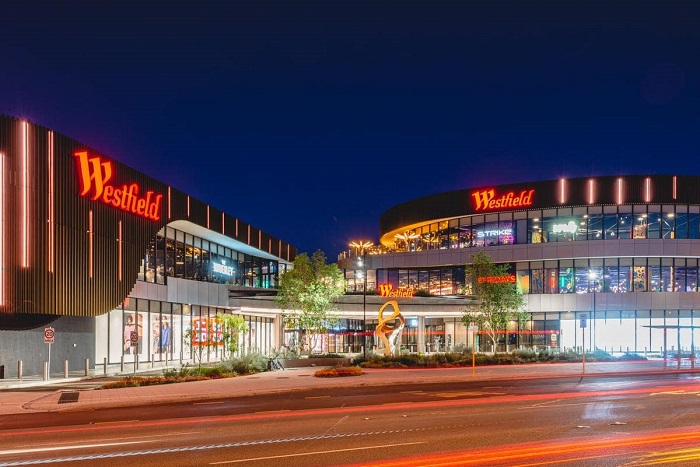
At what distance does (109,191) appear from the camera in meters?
40.6

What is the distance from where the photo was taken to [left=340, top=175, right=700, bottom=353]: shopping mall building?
6831 cm

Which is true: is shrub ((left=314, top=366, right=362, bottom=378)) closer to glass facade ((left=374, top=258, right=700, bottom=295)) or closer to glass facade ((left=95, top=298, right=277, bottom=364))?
glass facade ((left=95, top=298, right=277, bottom=364))

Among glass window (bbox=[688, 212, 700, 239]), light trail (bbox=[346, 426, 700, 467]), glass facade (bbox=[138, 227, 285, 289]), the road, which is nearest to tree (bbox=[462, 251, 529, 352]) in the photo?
glass window (bbox=[688, 212, 700, 239])

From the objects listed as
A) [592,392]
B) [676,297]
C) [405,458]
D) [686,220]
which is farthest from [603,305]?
[405,458]

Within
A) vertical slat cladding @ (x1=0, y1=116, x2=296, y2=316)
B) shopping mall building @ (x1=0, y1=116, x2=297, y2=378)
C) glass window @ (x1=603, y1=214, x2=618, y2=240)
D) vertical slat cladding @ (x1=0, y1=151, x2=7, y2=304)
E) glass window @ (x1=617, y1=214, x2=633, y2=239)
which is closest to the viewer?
vertical slat cladding @ (x1=0, y1=151, x2=7, y2=304)

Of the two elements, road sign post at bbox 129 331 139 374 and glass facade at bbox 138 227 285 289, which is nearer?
road sign post at bbox 129 331 139 374

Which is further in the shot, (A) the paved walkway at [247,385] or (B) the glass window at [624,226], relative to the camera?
(B) the glass window at [624,226]

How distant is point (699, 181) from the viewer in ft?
224

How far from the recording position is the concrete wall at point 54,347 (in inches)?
1390

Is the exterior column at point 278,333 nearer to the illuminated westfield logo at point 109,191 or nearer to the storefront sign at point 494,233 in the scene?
the illuminated westfield logo at point 109,191

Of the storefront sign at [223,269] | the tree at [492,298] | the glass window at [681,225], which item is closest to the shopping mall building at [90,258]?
the storefront sign at [223,269]

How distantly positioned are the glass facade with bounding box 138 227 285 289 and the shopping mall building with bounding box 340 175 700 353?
1208 centimetres

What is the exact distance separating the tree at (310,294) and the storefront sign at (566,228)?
26.9 m

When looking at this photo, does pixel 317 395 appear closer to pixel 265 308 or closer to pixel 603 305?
pixel 265 308
